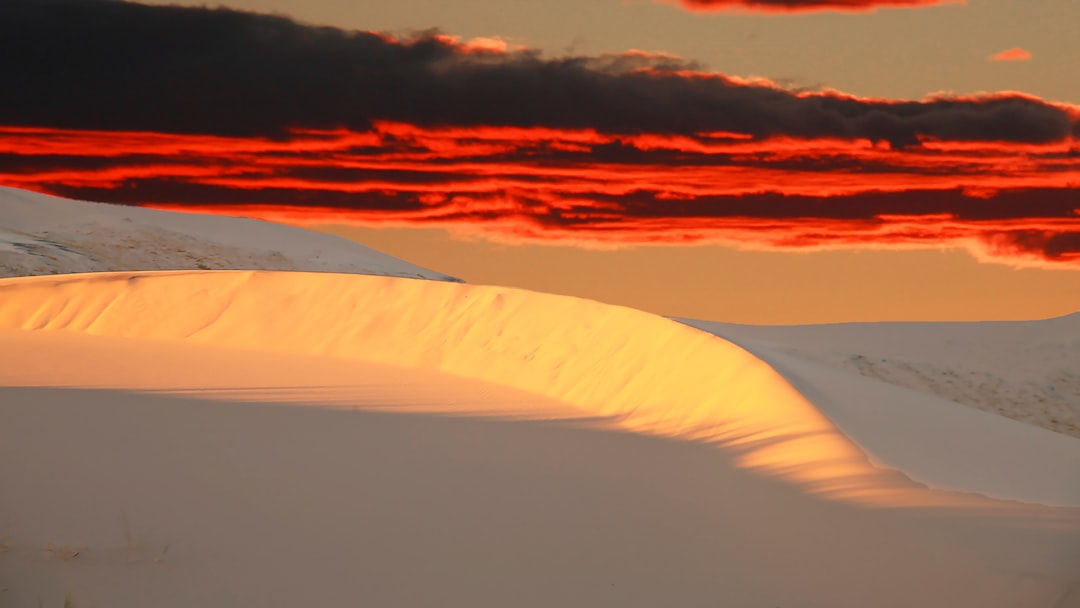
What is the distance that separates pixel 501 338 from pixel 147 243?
2051 centimetres

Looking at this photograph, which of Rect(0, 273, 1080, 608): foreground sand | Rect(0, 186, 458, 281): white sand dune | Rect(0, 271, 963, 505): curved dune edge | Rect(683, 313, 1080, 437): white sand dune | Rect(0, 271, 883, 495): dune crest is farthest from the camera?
Rect(0, 186, 458, 281): white sand dune

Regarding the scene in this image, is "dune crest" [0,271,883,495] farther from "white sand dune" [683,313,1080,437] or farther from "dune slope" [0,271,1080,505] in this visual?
"white sand dune" [683,313,1080,437]

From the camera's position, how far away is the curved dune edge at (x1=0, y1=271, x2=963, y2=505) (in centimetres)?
884

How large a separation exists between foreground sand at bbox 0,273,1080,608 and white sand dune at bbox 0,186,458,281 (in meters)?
17.4

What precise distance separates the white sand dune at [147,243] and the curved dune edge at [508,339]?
7.75 metres

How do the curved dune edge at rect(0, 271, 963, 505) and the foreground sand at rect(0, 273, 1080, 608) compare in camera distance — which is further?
the curved dune edge at rect(0, 271, 963, 505)

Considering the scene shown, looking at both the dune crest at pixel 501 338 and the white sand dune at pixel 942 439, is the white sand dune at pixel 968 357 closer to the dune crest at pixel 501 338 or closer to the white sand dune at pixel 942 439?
the dune crest at pixel 501 338

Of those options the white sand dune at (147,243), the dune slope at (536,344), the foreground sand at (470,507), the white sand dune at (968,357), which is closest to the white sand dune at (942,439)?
the dune slope at (536,344)

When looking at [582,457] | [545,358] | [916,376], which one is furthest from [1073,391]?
[582,457]

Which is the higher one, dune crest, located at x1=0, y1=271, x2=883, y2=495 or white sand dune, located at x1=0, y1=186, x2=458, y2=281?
dune crest, located at x1=0, y1=271, x2=883, y2=495

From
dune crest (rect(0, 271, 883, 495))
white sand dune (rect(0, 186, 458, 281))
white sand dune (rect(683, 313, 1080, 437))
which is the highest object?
dune crest (rect(0, 271, 883, 495))

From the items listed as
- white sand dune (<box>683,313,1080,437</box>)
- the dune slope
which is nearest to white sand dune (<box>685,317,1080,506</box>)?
the dune slope

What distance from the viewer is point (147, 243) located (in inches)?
1294

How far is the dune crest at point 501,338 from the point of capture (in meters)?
9.27
